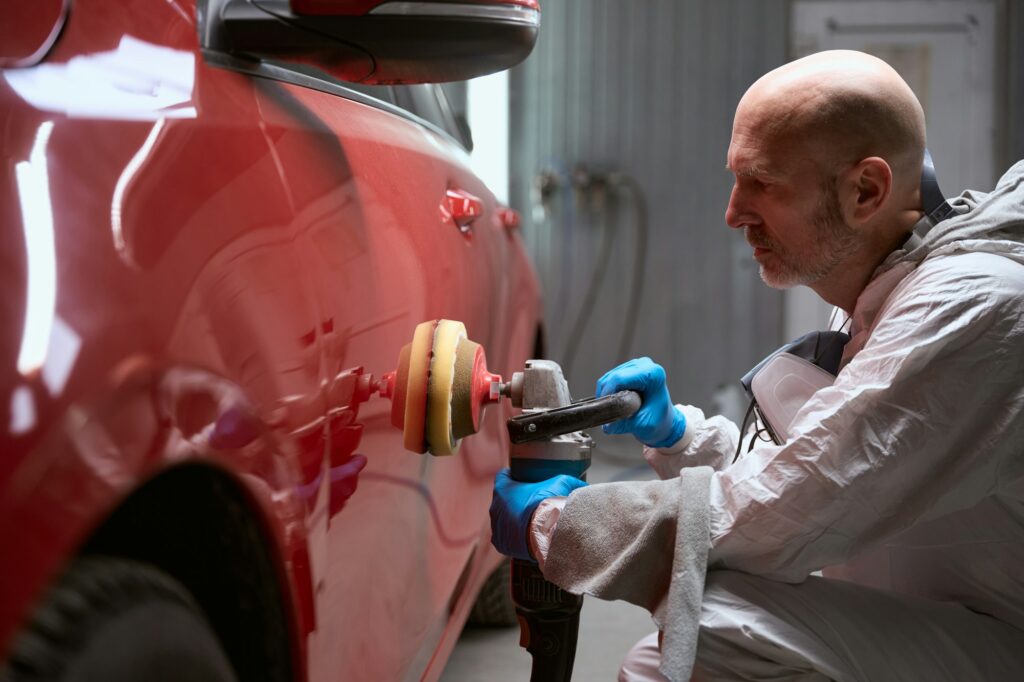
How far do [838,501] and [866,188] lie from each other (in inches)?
17.6

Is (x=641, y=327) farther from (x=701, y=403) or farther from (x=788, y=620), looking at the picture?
(x=788, y=620)

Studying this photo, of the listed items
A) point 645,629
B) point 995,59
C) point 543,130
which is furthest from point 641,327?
point 645,629

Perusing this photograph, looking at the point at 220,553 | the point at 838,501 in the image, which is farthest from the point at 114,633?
the point at 838,501

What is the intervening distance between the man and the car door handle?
1.29 ft

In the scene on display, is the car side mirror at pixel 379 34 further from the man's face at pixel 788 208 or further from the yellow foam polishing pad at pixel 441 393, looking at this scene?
the man's face at pixel 788 208

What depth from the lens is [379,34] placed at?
1.04 meters

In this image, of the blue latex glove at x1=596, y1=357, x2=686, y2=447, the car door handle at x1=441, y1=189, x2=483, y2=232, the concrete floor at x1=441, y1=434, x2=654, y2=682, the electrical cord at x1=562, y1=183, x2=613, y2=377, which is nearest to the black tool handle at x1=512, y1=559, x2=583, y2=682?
the blue latex glove at x1=596, y1=357, x2=686, y2=447

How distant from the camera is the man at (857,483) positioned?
1177mm

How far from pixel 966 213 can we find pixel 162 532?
1.05 meters

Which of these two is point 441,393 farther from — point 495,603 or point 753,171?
point 495,603

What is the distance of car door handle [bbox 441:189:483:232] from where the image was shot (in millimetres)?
1519

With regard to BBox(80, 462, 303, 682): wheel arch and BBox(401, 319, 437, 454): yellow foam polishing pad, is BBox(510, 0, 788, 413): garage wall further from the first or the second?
BBox(80, 462, 303, 682): wheel arch

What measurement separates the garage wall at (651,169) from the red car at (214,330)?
13.4 feet

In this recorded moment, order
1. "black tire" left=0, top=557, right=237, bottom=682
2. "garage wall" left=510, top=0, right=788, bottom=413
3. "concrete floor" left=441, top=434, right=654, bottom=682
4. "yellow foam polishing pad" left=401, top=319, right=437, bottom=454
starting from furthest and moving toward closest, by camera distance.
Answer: "garage wall" left=510, top=0, right=788, bottom=413 → "concrete floor" left=441, top=434, right=654, bottom=682 → "yellow foam polishing pad" left=401, top=319, right=437, bottom=454 → "black tire" left=0, top=557, right=237, bottom=682
